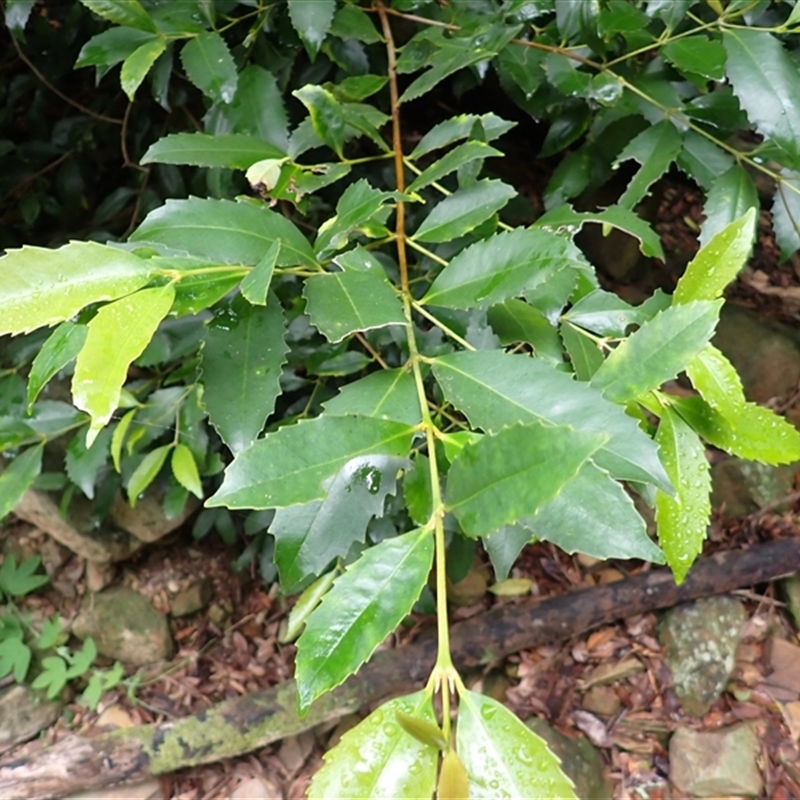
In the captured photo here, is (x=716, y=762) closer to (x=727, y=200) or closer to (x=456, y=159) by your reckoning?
(x=727, y=200)

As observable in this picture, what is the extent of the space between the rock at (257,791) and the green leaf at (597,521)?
1.46 meters

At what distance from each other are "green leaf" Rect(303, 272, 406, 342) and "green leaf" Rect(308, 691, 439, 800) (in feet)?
0.85

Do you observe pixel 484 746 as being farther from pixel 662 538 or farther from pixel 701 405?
pixel 701 405

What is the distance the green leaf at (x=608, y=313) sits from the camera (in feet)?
2.14

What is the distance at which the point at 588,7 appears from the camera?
2.65 feet

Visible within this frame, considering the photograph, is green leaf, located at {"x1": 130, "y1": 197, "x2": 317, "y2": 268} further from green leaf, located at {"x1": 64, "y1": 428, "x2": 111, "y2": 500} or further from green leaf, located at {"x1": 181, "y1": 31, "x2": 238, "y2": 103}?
green leaf, located at {"x1": 64, "y1": 428, "x2": 111, "y2": 500}

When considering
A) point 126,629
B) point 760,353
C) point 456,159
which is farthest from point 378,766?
point 760,353

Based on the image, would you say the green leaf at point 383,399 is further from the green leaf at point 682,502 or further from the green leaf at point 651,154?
the green leaf at point 651,154

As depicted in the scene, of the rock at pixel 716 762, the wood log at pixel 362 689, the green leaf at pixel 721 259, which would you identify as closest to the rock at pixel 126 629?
the wood log at pixel 362 689

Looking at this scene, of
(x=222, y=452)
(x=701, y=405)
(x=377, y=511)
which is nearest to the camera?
(x=377, y=511)

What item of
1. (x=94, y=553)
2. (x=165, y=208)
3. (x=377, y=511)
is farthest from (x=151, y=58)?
(x=94, y=553)

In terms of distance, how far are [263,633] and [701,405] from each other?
1.46 m

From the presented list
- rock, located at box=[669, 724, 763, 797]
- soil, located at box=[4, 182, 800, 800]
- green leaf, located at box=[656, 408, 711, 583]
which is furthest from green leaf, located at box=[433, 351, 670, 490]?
rock, located at box=[669, 724, 763, 797]

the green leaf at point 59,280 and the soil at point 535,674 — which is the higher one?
the green leaf at point 59,280
